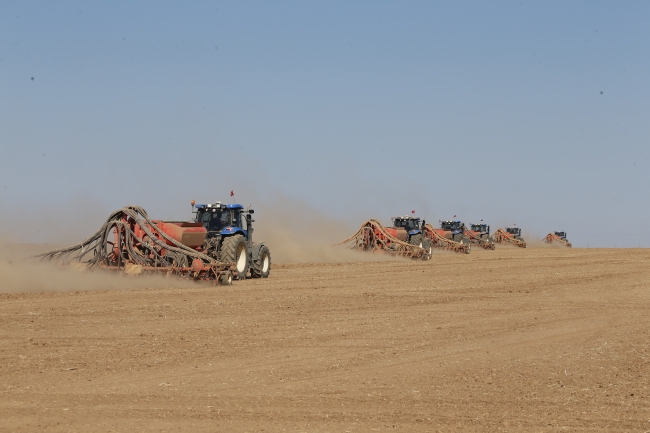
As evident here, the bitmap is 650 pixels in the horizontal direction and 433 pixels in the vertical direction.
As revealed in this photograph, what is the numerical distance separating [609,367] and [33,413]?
21.2ft

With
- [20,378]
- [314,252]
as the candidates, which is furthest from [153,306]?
[314,252]

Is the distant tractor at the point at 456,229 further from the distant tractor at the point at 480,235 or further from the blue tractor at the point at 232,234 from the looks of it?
the blue tractor at the point at 232,234

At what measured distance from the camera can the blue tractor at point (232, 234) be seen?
21609 mm

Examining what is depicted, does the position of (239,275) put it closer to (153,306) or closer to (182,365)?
(153,306)

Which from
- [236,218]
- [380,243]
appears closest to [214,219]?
[236,218]

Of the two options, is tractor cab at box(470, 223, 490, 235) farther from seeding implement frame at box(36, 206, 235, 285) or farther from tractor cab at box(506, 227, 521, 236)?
seeding implement frame at box(36, 206, 235, 285)

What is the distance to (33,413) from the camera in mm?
7406

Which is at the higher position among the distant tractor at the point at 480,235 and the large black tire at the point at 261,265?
the distant tractor at the point at 480,235

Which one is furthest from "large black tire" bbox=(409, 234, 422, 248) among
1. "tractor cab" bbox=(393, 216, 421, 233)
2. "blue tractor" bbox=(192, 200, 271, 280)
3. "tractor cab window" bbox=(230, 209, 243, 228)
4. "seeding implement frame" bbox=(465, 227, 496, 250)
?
"seeding implement frame" bbox=(465, 227, 496, 250)

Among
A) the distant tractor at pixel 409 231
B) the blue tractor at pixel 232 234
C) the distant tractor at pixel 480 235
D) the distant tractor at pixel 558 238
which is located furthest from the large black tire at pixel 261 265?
the distant tractor at pixel 558 238

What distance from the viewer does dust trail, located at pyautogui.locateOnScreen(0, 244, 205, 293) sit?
18.8m

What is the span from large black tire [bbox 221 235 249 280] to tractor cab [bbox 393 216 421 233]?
1985cm

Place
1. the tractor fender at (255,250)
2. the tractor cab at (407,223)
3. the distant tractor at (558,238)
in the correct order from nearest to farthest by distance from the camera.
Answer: the tractor fender at (255,250) → the tractor cab at (407,223) → the distant tractor at (558,238)

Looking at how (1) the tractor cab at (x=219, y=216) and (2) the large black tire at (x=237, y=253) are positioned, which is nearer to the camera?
(2) the large black tire at (x=237, y=253)
